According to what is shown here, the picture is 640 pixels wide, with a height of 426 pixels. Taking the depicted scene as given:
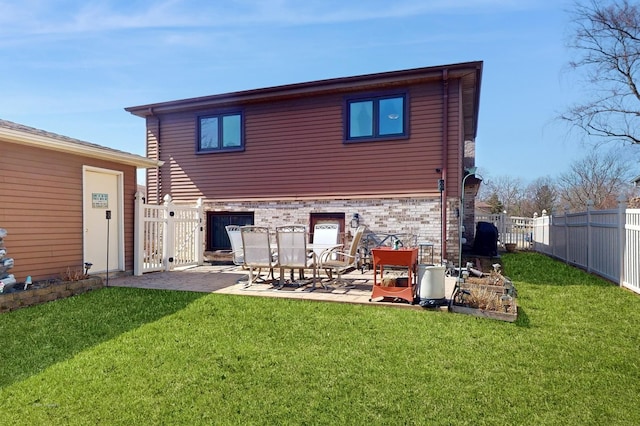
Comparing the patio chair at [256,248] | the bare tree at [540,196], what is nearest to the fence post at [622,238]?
the patio chair at [256,248]

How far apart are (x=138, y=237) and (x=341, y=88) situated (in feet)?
19.6

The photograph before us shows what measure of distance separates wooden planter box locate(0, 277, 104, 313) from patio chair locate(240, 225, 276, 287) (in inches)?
107

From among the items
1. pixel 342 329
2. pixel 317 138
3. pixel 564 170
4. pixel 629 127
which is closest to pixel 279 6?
pixel 317 138

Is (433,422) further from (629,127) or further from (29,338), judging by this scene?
(629,127)

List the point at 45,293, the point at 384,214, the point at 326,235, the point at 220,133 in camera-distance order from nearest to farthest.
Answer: the point at 45,293, the point at 326,235, the point at 384,214, the point at 220,133

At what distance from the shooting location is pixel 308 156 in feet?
34.2

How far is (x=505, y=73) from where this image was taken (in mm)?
12320

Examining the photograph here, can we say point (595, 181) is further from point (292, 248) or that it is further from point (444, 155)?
point (292, 248)

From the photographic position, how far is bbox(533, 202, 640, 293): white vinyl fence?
670 cm

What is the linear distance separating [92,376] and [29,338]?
64.1 inches

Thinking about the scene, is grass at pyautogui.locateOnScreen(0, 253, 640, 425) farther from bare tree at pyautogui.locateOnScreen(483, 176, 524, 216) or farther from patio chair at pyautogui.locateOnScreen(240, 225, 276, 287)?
bare tree at pyautogui.locateOnScreen(483, 176, 524, 216)

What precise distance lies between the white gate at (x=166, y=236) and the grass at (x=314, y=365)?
3261 millimetres

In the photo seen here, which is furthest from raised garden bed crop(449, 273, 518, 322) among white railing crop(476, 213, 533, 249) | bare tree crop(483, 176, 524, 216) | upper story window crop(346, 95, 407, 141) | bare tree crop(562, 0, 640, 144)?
bare tree crop(483, 176, 524, 216)

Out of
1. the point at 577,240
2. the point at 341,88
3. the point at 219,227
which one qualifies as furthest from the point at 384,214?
the point at 577,240
